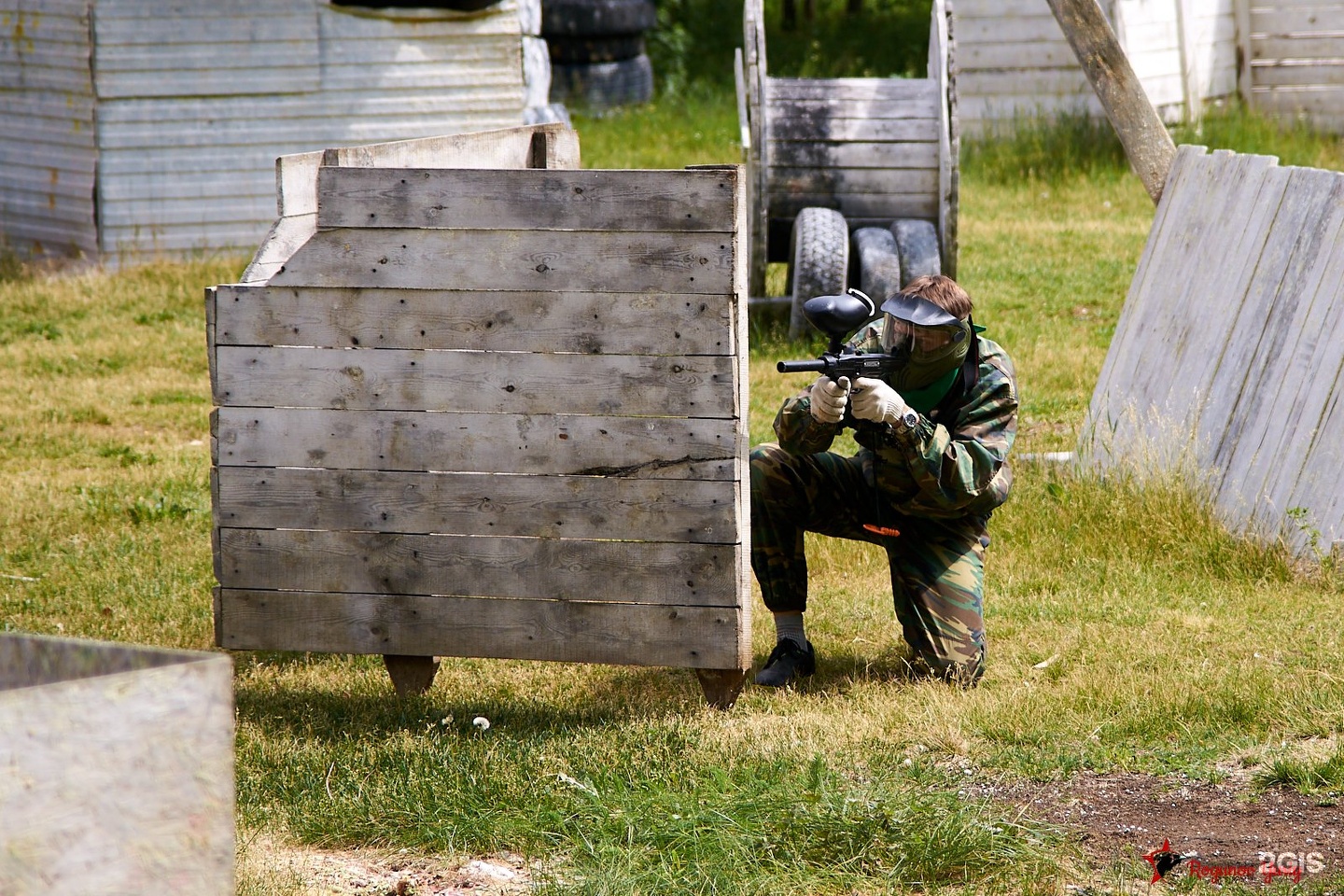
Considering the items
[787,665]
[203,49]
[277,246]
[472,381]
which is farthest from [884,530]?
[203,49]

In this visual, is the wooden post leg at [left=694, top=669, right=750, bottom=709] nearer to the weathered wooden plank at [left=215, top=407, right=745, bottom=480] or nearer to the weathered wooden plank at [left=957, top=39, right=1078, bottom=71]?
the weathered wooden plank at [left=215, top=407, right=745, bottom=480]

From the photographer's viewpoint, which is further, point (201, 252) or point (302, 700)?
point (201, 252)

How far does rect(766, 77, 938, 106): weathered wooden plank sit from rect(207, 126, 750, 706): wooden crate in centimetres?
584

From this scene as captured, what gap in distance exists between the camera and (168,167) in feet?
37.3

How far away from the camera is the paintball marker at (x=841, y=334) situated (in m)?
3.89

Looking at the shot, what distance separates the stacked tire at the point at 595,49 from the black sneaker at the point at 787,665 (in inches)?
549

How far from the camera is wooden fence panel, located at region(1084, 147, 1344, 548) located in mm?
5152

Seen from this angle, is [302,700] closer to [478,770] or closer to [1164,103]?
[478,770]

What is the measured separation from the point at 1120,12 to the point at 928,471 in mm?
10735

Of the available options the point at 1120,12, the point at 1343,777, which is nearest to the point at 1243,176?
the point at 1343,777

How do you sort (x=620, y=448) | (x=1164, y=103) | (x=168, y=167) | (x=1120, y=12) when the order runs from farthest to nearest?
(x=1164, y=103) → (x=1120, y=12) → (x=168, y=167) → (x=620, y=448)

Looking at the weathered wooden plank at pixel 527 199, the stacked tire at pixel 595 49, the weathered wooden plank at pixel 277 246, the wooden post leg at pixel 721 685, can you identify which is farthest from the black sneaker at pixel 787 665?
the stacked tire at pixel 595 49

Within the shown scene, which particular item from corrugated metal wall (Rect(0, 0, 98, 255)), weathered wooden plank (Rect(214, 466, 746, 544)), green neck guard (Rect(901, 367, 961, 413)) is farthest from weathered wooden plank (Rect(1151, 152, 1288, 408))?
corrugated metal wall (Rect(0, 0, 98, 255))

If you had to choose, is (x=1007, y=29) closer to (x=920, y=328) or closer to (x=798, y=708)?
(x=920, y=328)
